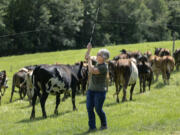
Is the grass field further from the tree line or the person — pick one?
the tree line

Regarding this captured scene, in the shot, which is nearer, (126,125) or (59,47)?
(126,125)

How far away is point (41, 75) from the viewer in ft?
40.5

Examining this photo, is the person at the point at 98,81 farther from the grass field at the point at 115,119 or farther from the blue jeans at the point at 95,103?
the grass field at the point at 115,119

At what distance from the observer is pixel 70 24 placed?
67.7 m

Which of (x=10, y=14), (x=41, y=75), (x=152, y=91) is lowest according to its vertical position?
(x=152, y=91)

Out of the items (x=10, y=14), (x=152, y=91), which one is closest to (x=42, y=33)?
(x=10, y=14)

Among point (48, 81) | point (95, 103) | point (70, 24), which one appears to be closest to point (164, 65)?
point (48, 81)

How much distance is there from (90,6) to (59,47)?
12564 millimetres

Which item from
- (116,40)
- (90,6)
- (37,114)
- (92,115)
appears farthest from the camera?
(116,40)

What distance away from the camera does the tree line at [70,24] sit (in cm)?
6662

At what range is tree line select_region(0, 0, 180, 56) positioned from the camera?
66625 millimetres

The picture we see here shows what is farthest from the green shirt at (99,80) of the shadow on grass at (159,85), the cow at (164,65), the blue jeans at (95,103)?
the cow at (164,65)

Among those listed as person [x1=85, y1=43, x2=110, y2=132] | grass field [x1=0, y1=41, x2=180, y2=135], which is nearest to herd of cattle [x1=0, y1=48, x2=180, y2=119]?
grass field [x1=0, y1=41, x2=180, y2=135]

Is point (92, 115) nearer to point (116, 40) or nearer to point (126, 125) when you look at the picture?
point (126, 125)
